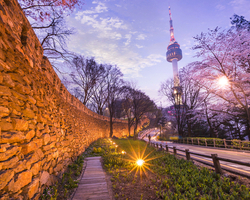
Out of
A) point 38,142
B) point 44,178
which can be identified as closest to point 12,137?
point 38,142

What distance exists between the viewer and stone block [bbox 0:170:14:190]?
183 cm

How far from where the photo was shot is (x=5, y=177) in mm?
1901

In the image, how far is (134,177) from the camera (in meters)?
4.91

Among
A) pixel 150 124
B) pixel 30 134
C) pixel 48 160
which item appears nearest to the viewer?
pixel 30 134

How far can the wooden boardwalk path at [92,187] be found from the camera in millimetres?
3632

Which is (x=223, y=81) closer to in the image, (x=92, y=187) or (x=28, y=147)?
(x=92, y=187)

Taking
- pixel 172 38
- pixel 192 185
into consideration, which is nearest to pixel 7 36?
pixel 192 185

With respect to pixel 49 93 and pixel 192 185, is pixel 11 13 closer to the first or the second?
pixel 49 93

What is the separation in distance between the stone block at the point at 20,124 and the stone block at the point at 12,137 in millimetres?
86

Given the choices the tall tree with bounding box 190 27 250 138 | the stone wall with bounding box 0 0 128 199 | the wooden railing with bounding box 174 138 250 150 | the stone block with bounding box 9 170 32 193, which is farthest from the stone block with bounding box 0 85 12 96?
the wooden railing with bounding box 174 138 250 150

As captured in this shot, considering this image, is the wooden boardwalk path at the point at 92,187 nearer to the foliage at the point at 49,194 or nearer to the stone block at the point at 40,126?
the foliage at the point at 49,194

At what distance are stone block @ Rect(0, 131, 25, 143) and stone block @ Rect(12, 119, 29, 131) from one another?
0.28ft

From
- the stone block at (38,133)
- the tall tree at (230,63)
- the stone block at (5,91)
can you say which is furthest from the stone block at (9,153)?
the tall tree at (230,63)

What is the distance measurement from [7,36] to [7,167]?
83.4 inches
